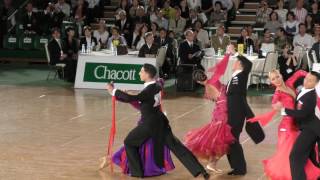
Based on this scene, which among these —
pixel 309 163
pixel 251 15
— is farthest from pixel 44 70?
pixel 309 163

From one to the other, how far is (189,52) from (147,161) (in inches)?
370

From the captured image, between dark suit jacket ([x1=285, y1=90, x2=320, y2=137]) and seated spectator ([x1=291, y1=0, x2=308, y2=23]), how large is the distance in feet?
46.2

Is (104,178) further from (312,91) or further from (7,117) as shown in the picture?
(7,117)

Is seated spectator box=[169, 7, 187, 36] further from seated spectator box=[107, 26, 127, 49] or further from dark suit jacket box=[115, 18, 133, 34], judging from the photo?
seated spectator box=[107, 26, 127, 49]

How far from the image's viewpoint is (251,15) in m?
24.4

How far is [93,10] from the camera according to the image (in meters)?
25.2

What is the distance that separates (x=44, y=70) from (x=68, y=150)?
11571 millimetres

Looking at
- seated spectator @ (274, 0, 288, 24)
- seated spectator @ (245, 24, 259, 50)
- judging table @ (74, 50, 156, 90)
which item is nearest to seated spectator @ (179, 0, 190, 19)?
seated spectator @ (274, 0, 288, 24)

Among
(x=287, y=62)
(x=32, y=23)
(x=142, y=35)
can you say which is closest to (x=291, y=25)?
(x=287, y=62)

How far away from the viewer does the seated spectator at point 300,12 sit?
22359 millimetres

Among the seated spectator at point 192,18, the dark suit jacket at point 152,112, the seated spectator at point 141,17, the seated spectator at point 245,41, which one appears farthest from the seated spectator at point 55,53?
the dark suit jacket at point 152,112

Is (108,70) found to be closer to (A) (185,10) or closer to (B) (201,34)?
(B) (201,34)

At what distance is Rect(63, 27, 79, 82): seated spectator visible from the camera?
2006cm

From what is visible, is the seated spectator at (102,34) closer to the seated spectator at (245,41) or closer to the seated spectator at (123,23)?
the seated spectator at (123,23)
